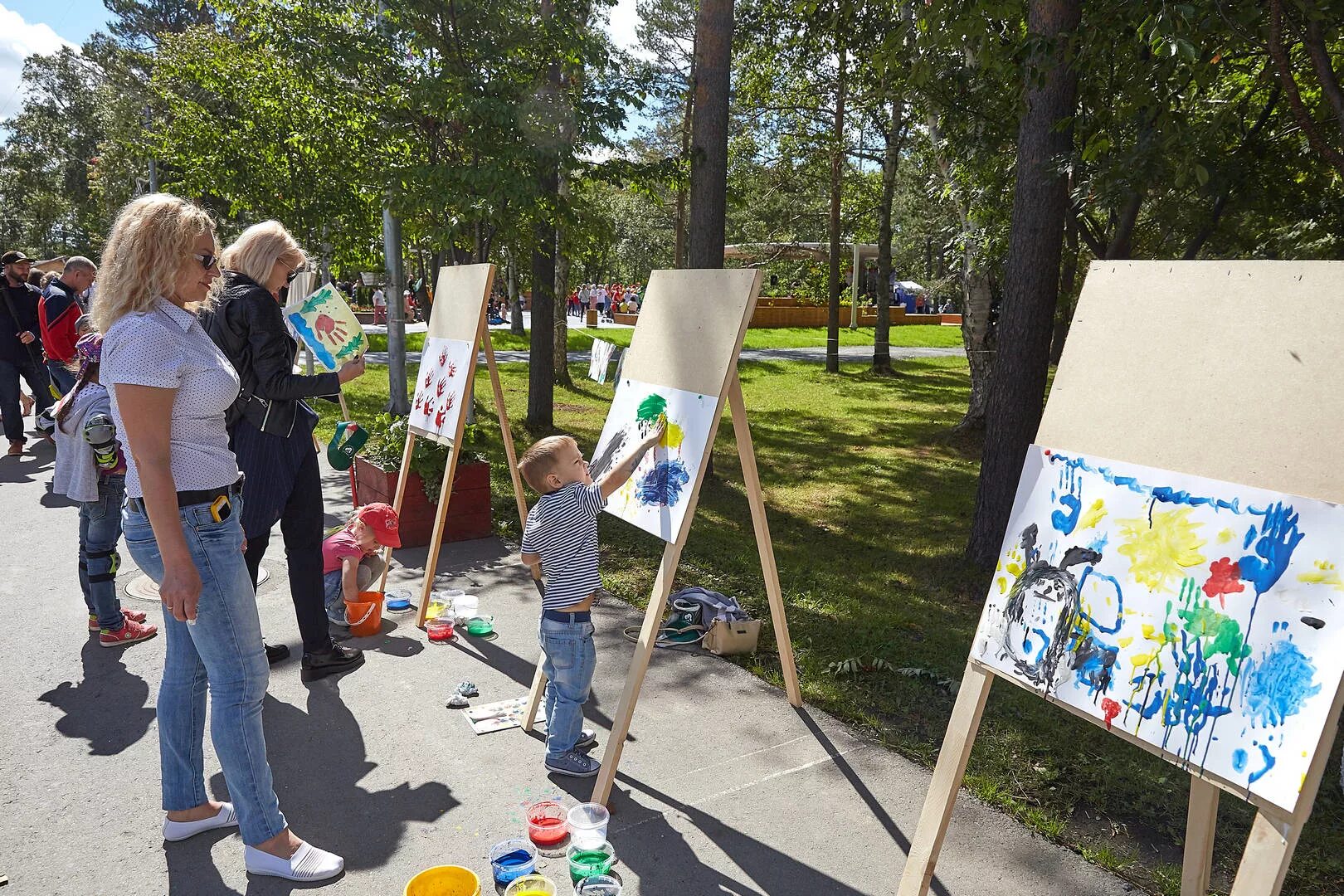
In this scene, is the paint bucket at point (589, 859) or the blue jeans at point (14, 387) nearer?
the paint bucket at point (589, 859)

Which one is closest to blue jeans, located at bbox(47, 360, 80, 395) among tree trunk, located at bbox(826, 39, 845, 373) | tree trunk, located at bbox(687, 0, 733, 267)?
tree trunk, located at bbox(687, 0, 733, 267)

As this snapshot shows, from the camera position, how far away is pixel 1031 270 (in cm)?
564

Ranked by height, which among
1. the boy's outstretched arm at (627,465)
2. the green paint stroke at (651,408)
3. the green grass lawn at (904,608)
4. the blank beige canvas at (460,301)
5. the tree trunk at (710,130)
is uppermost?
the tree trunk at (710,130)

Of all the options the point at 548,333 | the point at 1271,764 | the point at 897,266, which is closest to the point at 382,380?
the point at 548,333

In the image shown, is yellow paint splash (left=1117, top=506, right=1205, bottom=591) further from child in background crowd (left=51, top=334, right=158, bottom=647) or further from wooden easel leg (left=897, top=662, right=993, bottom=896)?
child in background crowd (left=51, top=334, right=158, bottom=647)

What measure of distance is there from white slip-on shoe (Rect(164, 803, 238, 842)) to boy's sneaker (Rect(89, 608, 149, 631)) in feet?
6.54

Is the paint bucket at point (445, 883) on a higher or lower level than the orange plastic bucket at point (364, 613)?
higher

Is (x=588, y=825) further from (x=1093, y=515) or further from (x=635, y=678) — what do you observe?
(x=1093, y=515)

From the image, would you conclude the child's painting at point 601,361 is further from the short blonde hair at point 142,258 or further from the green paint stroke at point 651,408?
the short blonde hair at point 142,258

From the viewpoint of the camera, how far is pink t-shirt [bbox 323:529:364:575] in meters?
4.74

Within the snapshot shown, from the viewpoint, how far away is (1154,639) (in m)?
2.11

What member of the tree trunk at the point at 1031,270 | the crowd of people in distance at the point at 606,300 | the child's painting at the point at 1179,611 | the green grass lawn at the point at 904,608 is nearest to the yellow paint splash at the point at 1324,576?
the child's painting at the point at 1179,611

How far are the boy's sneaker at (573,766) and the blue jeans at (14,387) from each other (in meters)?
8.19

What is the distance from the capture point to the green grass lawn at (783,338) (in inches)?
936
